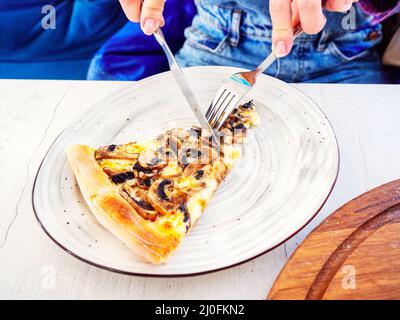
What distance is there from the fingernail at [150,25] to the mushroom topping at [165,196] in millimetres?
293

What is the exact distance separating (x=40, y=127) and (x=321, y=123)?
2.14ft

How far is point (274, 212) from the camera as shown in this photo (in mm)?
Result: 812

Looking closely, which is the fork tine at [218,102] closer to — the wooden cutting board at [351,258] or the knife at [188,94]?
the knife at [188,94]

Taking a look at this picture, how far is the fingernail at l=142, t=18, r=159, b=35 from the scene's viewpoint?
0.91 meters

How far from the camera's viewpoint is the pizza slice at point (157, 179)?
2.55 ft

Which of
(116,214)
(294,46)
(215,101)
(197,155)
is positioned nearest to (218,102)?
(215,101)

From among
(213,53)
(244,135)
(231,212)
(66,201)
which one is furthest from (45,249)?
(213,53)

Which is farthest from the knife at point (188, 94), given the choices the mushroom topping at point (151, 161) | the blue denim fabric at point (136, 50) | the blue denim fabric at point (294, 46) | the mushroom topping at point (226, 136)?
the blue denim fabric at point (136, 50)

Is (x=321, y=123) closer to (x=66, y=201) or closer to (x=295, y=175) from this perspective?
(x=295, y=175)

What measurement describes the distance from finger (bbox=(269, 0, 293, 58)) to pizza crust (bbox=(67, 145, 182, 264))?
1.27 ft

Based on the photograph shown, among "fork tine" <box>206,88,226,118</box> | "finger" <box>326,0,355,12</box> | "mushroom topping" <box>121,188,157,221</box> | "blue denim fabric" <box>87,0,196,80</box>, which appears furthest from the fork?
"blue denim fabric" <box>87,0,196,80</box>

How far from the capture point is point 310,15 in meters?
0.84

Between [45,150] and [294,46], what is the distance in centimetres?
78

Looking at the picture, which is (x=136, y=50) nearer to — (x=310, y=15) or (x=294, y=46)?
(x=294, y=46)
